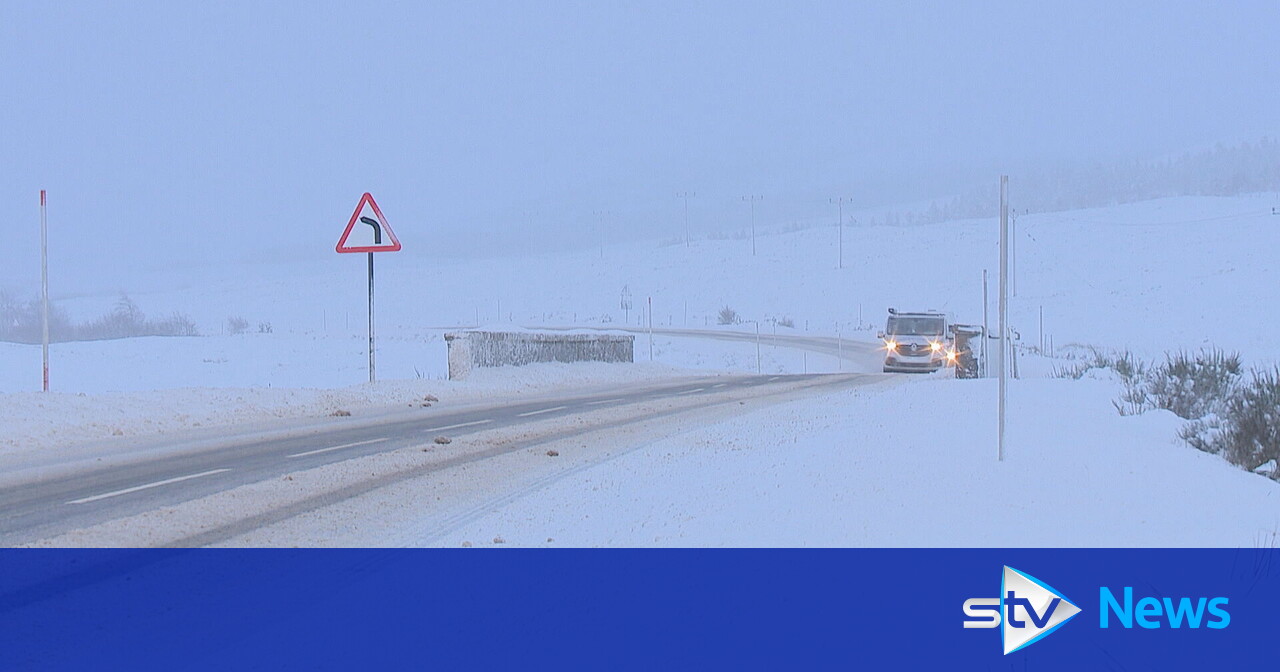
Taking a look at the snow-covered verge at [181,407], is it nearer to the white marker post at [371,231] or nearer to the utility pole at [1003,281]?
the white marker post at [371,231]

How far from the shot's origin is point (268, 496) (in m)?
9.59

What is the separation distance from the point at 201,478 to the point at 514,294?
102137 millimetres

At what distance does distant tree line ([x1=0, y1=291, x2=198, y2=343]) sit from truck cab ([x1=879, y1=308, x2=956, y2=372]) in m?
36.3

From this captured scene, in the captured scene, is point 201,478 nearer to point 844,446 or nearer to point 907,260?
point 844,446

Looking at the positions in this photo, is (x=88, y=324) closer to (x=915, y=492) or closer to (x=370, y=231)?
(x=370, y=231)

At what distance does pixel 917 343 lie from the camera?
A: 3341 cm
